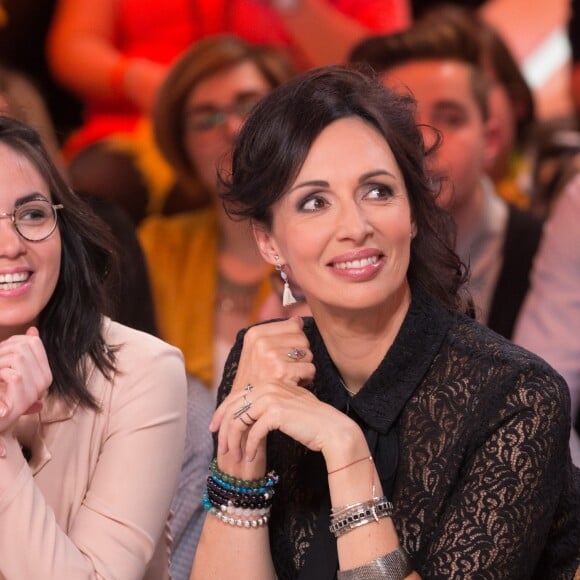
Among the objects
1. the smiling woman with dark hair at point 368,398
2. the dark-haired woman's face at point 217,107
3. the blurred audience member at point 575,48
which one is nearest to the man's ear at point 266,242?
the smiling woman with dark hair at point 368,398

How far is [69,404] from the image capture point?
212 cm

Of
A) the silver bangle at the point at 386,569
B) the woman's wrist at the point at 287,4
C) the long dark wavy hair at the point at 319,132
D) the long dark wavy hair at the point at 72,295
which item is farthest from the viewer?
the woman's wrist at the point at 287,4

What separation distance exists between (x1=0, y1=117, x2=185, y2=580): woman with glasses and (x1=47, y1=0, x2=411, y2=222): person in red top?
176cm

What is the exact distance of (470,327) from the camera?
203cm

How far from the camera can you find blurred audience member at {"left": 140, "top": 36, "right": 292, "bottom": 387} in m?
3.55

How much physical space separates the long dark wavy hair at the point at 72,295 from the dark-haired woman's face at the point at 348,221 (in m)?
0.39

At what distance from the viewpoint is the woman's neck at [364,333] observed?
6.75 ft

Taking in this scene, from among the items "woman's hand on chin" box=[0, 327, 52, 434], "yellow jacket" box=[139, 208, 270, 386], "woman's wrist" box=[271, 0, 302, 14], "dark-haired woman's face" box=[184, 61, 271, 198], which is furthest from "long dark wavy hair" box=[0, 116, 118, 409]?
"woman's wrist" box=[271, 0, 302, 14]

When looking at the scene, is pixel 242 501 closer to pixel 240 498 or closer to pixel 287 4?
pixel 240 498

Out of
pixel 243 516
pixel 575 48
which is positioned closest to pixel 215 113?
pixel 575 48

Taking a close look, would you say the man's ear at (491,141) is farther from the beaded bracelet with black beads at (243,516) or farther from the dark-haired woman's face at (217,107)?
the beaded bracelet with black beads at (243,516)

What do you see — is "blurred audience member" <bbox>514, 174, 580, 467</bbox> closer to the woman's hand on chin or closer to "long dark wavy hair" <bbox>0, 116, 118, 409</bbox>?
"long dark wavy hair" <bbox>0, 116, 118, 409</bbox>

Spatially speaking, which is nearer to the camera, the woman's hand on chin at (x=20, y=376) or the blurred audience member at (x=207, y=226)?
the woman's hand on chin at (x=20, y=376)

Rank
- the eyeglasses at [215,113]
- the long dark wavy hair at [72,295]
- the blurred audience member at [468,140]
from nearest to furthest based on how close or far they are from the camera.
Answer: the long dark wavy hair at [72,295] < the blurred audience member at [468,140] < the eyeglasses at [215,113]
